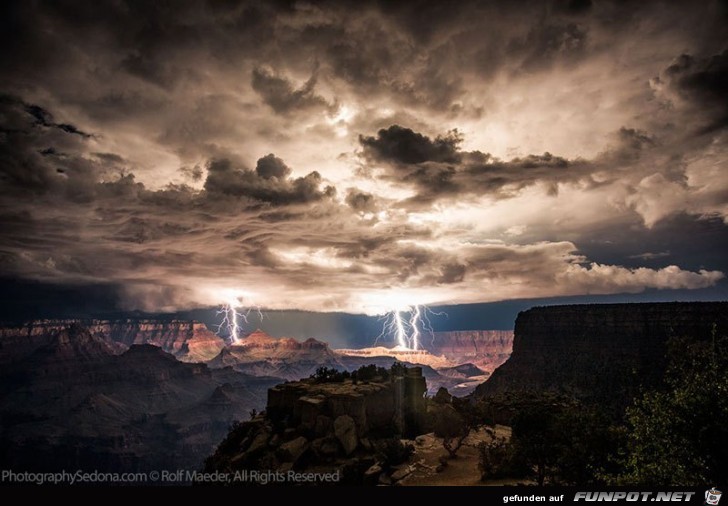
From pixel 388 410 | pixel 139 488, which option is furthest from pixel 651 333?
pixel 139 488

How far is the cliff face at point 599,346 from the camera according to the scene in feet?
370

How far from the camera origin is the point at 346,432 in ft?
141

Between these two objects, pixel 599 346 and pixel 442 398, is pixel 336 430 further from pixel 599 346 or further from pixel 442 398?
pixel 599 346

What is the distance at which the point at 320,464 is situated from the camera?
130 feet

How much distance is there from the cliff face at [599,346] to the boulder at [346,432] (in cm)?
6528

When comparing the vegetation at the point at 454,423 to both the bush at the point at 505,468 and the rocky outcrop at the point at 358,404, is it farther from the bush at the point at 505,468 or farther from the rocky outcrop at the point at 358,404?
the bush at the point at 505,468

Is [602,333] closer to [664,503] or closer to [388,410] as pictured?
[388,410]

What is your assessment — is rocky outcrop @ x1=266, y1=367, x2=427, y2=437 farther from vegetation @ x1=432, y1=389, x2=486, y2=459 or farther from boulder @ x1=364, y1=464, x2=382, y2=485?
boulder @ x1=364, y1=464, x2=382, y2=485

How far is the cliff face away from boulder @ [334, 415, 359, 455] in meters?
65.3

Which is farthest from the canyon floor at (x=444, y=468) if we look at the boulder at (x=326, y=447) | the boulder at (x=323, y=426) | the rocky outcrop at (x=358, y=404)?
the boulder at (x=323, y=426)

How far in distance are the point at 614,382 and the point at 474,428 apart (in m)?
83.4

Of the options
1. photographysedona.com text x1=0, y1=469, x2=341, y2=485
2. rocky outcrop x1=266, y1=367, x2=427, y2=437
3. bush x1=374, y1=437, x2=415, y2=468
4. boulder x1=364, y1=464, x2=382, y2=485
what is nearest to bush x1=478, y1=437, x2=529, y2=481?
bush x1=374, y1=437, x2=415, y2=468

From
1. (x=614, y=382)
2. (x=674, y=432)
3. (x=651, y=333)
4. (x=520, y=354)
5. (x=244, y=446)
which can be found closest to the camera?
(x=674, y=432)

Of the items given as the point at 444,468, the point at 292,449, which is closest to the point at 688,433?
the point at 444,468
